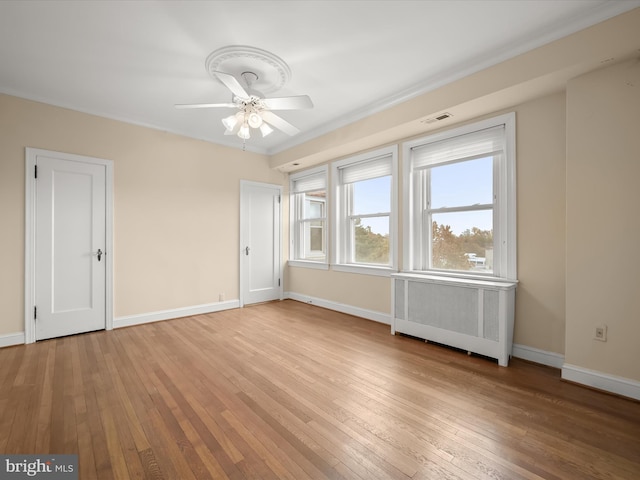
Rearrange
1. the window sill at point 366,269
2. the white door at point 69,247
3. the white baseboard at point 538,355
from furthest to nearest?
the window sill at point 366,269 < the white door at point 69,247 < the white baseboard at point 538,355

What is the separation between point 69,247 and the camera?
3.60 metres

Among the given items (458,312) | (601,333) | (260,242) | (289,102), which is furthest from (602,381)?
(260,242)

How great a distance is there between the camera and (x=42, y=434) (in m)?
1.77

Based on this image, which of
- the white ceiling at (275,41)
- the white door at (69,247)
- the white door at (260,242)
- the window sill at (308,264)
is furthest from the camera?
the white door at (260,242)

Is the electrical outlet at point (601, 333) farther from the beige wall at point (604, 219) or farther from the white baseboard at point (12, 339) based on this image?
the white baseboard at point (12, 339)

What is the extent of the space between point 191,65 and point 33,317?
3390 mm

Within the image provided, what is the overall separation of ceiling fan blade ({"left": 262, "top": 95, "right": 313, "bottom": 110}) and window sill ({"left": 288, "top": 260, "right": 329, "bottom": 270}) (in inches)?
116

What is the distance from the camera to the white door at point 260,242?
17.1 ft

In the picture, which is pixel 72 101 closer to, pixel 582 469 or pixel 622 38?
pixel 622 38

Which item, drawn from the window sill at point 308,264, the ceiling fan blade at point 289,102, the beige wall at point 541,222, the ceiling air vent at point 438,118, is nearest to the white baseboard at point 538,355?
the beige wall at point 541,222

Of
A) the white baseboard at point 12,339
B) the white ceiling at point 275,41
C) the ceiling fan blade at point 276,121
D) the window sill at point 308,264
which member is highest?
the white ceiling at point 275,41

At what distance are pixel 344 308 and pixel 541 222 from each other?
290 cm

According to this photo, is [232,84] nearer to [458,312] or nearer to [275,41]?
[275,41]

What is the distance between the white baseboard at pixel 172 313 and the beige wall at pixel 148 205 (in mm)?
78
